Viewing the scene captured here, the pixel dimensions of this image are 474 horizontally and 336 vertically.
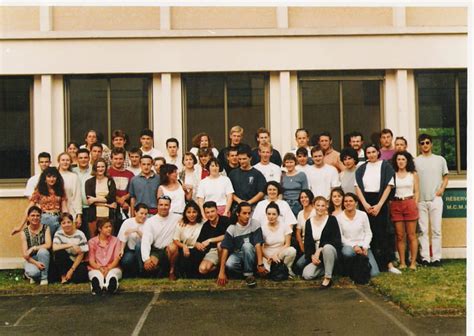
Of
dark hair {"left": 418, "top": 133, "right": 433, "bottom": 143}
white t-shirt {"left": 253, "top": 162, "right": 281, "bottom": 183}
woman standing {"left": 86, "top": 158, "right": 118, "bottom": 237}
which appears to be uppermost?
dark hair {"left": 418, "top": 133, "right": 433, "bottom": 143}

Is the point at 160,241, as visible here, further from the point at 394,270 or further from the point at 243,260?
the point at 394,270

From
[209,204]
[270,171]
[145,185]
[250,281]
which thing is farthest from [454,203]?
[145,185]

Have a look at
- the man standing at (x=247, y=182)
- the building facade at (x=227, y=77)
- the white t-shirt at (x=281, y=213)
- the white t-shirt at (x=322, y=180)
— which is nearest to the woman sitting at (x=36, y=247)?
the building facade at (x=227, y=77)

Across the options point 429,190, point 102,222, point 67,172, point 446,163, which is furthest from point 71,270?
point 446,163

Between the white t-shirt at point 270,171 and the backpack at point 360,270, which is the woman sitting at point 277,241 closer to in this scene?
the white t-shirt at point 270,171

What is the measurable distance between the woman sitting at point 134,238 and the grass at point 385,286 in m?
0.21

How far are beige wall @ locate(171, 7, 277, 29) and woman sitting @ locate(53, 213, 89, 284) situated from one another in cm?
371

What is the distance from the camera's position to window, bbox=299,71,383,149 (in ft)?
36.3

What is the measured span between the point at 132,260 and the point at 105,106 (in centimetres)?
292

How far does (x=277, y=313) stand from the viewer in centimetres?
738

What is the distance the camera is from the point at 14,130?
10.8 meters

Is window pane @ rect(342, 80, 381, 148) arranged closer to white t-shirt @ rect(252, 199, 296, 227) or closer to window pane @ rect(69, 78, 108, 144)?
white t-shirt @ rect(252, 199, 296, 227)

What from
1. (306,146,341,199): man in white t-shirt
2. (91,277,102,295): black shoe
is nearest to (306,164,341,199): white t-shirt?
(306,146,341,199): man in white t-shirt

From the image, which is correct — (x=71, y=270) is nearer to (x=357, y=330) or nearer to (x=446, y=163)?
(x=357, y=330)
